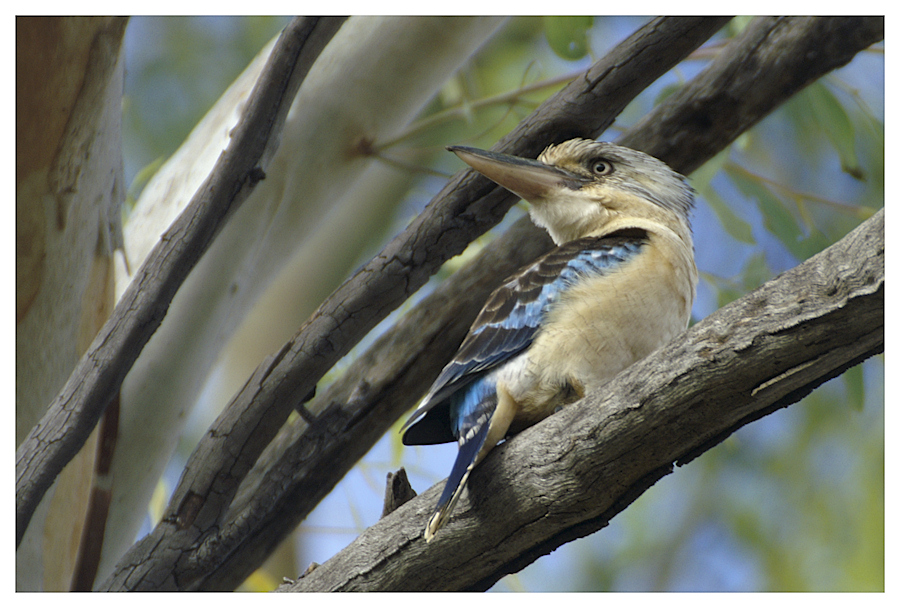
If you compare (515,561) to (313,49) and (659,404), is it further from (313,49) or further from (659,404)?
(313,49)

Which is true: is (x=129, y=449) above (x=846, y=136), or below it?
below

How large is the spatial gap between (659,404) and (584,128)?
0.81 m

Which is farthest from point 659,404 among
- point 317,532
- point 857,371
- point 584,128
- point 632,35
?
point 317,532

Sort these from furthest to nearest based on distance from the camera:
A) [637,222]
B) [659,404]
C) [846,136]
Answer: [846,136] < [637,222] < [659,404]

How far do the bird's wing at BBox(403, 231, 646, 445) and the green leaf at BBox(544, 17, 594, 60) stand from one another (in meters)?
0.71

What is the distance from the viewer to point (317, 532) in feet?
7.07

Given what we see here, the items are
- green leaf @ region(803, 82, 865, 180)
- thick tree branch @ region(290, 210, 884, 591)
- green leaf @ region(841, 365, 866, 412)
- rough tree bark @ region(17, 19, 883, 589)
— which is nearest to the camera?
thick tree branch @ region(290, 210, 884, 591)

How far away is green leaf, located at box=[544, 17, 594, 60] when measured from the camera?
1.87 metres

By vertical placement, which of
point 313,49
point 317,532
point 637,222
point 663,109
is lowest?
point 317,532

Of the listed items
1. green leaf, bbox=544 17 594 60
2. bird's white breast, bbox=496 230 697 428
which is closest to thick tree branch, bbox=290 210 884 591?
bird's white breast, bbox=496 230 697 428

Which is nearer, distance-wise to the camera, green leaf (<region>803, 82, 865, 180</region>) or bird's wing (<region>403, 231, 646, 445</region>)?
bird's wing (<region>403, 231, 646, 445</region>)

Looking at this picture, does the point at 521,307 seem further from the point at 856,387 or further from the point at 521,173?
the point at 856,387

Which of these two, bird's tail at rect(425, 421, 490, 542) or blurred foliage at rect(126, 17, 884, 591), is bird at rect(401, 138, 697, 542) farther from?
blurred foliage at rect(126, 17, 884, 591)

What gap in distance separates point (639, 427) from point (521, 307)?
38 centimetres
